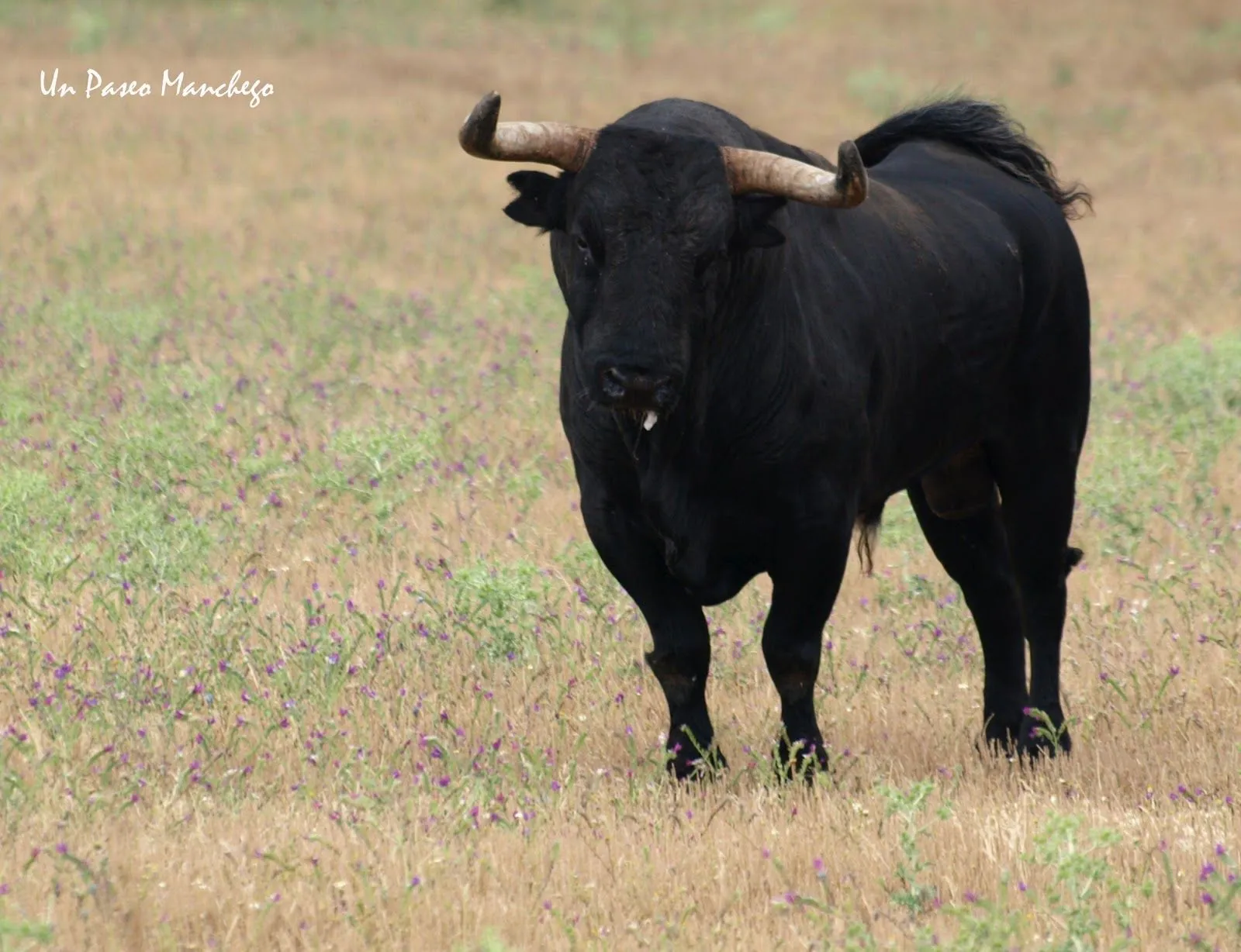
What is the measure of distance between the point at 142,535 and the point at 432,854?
3889 mm

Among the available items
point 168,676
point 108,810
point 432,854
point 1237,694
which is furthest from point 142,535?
point 1237,694

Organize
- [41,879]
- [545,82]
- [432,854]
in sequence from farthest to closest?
[545,82]
[432,854]
[41,879]

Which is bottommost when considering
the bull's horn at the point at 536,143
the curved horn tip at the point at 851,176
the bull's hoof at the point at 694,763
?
the bull's hoof at the point at 694,763

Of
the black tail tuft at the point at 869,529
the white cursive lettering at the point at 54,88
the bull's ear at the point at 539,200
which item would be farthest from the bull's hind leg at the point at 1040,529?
the white cursive lettering at the point at 54,88

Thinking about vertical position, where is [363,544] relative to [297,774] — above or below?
above

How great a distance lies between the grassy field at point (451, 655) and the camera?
4652 millimetres

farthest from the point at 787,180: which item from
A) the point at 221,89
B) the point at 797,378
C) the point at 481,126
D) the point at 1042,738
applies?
the point at 221,89

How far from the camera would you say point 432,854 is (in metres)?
4.80

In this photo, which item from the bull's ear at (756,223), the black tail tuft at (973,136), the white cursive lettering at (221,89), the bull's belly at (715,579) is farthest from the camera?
the white cursive lettering at (221,89)

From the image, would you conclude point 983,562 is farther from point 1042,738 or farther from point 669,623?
point 669,623

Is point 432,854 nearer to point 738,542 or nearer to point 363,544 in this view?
point 738,542

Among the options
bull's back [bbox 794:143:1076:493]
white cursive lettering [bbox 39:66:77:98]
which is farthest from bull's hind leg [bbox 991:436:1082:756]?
white cursive lettering [bbox 39:66:77:98]

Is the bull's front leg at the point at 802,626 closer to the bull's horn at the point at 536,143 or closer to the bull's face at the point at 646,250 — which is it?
the bull's face at the point at 646,250

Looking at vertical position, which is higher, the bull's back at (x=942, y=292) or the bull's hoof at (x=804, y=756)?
the bull's back at (x=942, y=292)
